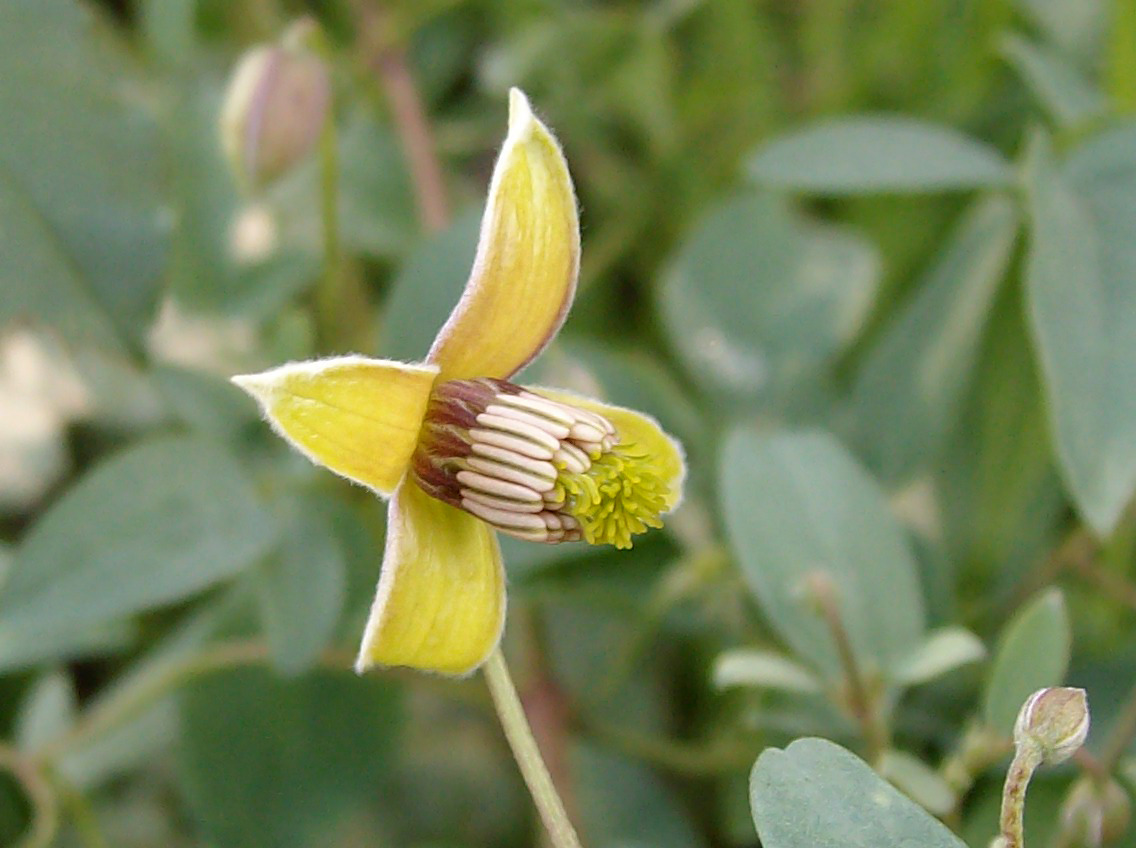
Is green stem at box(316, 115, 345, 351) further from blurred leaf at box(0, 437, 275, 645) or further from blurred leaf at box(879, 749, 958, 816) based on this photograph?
blurred leaf at box(879, 749, 958, 816)

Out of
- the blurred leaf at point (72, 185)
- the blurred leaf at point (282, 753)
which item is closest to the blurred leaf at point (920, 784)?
the blurred leaf at point (282, 753)

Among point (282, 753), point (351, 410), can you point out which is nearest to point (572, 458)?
point (351, 410)

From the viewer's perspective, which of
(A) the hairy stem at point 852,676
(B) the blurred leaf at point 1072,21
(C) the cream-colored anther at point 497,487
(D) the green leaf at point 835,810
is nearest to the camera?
(D) the green leaf at point 835,810

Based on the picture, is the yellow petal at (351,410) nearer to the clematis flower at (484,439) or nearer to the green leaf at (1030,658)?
the clematis flower at (484,439)

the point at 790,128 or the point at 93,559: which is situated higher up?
the point at 93,559

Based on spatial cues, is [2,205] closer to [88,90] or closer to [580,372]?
[88,90]

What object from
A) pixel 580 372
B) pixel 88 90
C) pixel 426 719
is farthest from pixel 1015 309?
pixel 88 90
